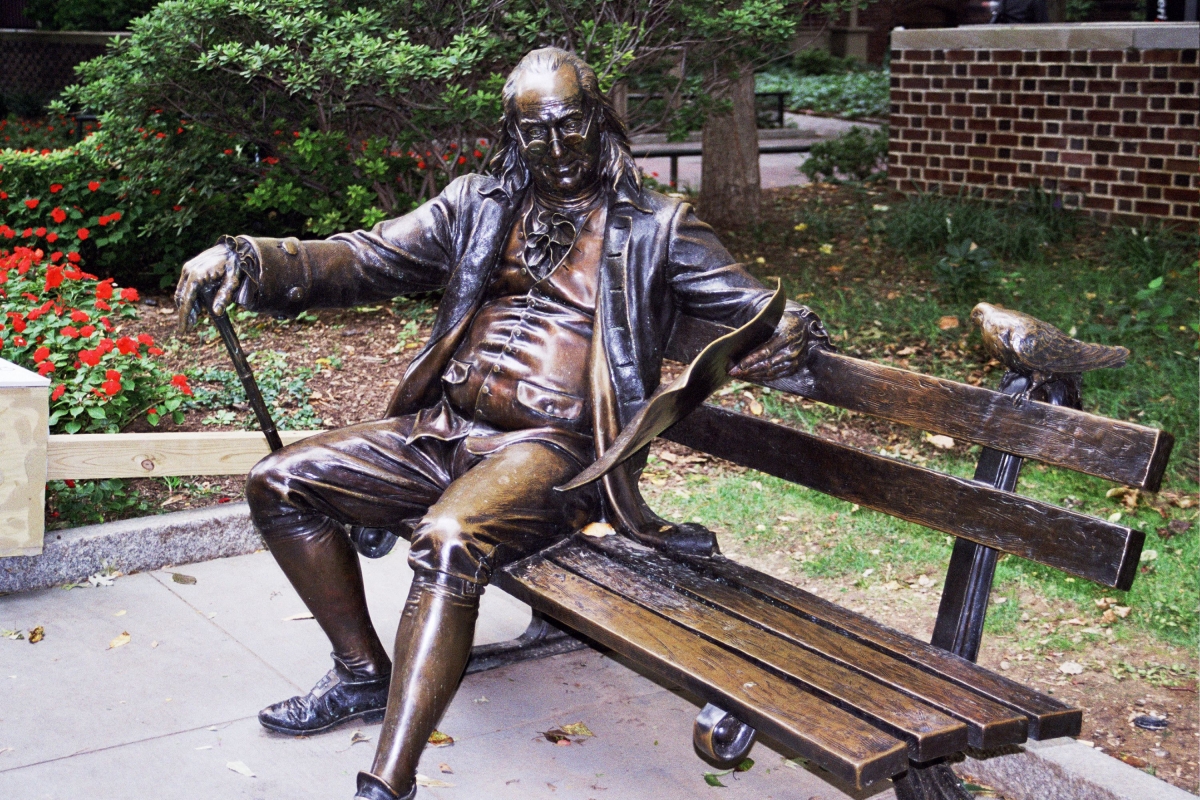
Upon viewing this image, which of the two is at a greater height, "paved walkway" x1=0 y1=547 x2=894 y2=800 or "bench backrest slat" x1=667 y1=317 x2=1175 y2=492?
"bench backrest slat" x1=667 y1=317 x2=1175 y2=492

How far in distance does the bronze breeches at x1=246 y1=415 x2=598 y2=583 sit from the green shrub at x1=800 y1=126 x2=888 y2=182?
8644mm

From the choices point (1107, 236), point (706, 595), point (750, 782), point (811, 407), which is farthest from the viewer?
point (1107, 236)

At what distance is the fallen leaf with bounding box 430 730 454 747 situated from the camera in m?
3.64

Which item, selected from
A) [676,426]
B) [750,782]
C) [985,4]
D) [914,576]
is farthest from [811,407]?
[985,4]

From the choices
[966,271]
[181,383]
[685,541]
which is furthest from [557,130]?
[966,271]

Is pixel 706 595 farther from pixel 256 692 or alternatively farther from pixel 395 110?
pixel 395 110

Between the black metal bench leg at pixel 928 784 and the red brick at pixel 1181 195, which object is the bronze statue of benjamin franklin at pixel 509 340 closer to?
the black metal bench leg at pixel 928 784

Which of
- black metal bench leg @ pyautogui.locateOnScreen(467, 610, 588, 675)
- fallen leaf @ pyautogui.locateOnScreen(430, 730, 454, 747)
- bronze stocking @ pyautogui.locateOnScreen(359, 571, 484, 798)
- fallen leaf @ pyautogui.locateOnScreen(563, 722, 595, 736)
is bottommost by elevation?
fallen leaf @ pyautogui.locateOnScreen(563, 722, 595, 736)

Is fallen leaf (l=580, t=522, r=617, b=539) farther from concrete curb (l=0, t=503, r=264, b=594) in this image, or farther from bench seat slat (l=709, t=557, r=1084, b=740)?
concrete curb (l=0, t=503, r=264, b=594)

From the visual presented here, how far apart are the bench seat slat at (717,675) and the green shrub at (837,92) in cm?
1773

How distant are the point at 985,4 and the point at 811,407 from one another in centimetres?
2945

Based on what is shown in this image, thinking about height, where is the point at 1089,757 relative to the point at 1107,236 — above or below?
below

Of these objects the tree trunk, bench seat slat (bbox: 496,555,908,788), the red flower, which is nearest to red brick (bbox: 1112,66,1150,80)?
the tree trunk

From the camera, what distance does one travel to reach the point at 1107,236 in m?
8.95
